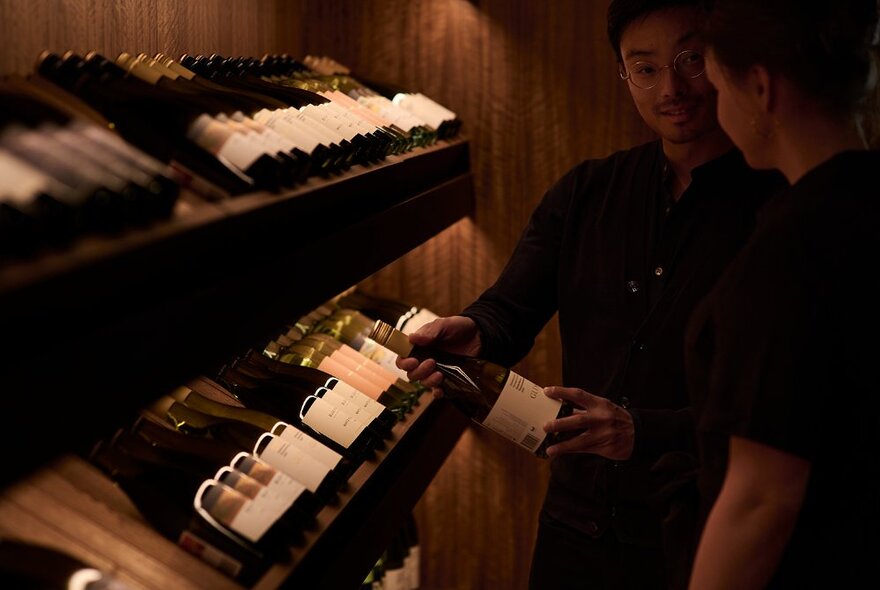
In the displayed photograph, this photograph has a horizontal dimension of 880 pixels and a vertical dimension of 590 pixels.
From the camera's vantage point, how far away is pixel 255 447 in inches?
71.4

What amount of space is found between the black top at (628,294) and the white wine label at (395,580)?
3.76ft

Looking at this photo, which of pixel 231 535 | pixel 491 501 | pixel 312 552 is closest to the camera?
pixel 231 535

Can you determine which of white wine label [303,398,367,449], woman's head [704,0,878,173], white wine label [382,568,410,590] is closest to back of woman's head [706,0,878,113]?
woman's head [704,0,878,173]

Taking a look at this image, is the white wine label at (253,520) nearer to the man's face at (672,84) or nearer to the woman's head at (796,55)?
the woman's head at (796,55)

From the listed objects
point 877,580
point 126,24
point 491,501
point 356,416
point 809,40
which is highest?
point 809,40

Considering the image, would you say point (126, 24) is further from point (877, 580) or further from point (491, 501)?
point (491, 501)

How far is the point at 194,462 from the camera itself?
1774 mm

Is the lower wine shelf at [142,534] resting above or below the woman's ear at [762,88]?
below

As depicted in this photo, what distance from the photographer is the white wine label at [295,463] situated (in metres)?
1.74

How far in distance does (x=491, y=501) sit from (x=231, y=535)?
2123mm

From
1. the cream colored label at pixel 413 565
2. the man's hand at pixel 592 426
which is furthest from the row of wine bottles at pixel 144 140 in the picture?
the cream colored label at pixel 413 565

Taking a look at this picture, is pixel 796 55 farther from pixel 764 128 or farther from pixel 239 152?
pixel 239 152

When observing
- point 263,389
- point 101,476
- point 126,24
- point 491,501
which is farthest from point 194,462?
point 491,501

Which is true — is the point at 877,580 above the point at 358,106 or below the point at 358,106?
below
